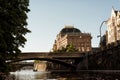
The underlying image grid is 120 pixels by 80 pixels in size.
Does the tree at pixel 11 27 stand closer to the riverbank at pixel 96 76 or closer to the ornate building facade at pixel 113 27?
the riverbank at pixel 96 76

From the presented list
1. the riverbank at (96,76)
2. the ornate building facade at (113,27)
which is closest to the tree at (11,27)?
the riverbank at (96,76)

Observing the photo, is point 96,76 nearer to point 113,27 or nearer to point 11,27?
point 11,27

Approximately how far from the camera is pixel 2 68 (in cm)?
2602

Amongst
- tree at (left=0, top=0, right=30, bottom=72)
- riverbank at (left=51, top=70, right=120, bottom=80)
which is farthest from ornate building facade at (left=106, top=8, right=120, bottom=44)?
tree at (left=0, top=0, right=30, bottom=72)

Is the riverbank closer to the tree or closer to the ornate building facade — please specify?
the tree

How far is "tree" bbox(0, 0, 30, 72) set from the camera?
26.1 meters

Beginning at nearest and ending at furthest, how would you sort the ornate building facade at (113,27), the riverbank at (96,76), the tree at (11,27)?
the tree at (11,27) → the riverbank at (96,76) → the ornate building facade at (113,27)

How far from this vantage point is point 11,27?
26859 millimetres

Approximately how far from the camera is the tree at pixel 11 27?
26095 mm

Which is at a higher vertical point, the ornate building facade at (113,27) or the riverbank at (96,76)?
the ornate building facade at (113,27)

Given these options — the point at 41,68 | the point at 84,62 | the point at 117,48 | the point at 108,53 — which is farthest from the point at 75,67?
the point at 41,68

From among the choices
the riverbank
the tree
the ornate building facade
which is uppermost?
the ornate building facade

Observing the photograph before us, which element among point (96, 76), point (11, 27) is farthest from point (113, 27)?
point (11, 27)

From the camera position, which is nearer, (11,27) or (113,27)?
(11,27)
